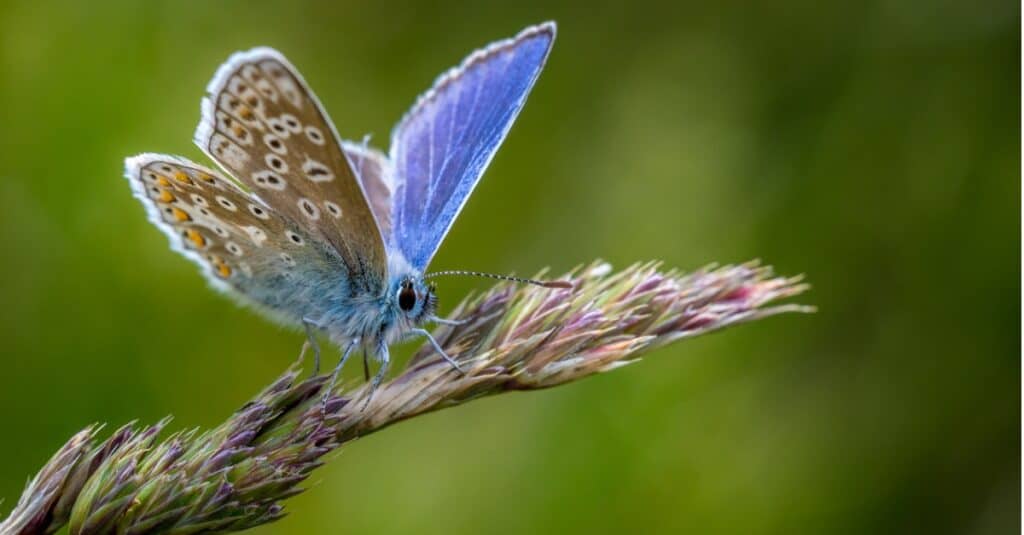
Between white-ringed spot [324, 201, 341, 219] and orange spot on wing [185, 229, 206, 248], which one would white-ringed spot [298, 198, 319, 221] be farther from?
orange spot on wing [185, 229, 206, 248]

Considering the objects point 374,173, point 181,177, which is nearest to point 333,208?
point 181,177

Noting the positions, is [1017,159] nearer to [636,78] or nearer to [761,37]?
[761,37]

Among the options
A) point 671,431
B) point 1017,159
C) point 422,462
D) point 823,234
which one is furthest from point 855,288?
point 422,462

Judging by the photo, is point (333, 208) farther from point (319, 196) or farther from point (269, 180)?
point (269, 180)

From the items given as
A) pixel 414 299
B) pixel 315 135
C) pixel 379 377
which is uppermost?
pixel 315 135

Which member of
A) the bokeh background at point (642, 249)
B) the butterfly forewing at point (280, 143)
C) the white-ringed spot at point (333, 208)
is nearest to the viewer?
the butterfly forewing at point (280, 143)

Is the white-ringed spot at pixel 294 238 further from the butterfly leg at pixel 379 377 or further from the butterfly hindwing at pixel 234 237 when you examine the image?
the butterfly leg at pixel 379 377

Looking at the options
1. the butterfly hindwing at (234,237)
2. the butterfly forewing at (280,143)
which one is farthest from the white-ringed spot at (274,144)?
the butterfly hindwing at (234,237)
